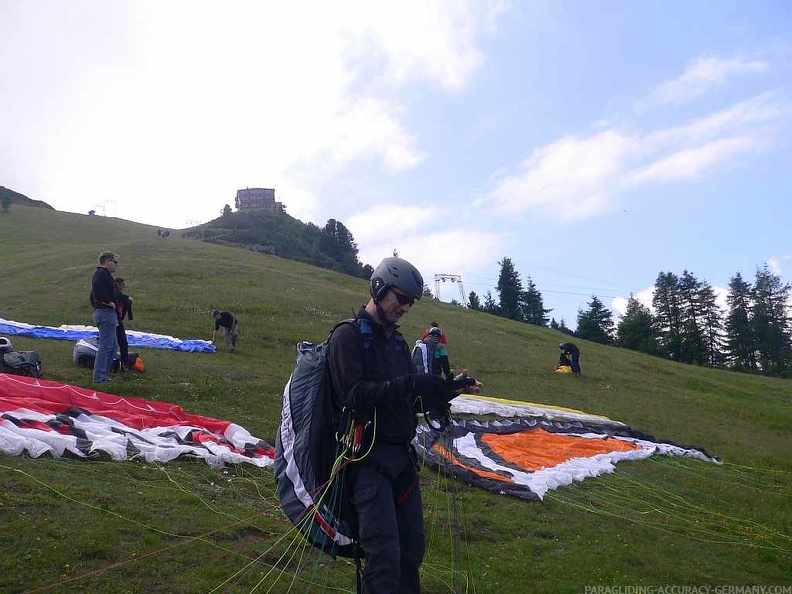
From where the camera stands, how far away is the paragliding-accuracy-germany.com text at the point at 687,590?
20.7ft

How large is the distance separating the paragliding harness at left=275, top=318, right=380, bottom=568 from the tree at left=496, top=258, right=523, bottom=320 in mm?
90391

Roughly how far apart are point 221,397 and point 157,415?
3.01m

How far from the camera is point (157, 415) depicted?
10.6m

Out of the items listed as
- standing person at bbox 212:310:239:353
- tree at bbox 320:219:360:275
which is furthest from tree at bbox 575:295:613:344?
standing person at bbox 212:310:239:353

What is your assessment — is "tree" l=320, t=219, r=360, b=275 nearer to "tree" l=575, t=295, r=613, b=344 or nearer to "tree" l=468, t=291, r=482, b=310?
"tree" l=468, t=291, r=482, b=310

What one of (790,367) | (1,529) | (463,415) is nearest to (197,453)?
(1,529)

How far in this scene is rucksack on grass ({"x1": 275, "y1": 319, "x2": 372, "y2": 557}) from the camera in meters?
4.27

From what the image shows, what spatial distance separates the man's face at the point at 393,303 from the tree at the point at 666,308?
3468 inches

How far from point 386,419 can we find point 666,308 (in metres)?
95.2

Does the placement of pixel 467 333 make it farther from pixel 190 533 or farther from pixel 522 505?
pixel 190 533

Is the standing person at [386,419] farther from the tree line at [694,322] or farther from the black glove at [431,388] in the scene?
the tree line at [694,322]

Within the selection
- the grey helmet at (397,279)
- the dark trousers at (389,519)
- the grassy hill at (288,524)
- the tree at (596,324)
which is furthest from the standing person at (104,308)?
the tree at (596,324)

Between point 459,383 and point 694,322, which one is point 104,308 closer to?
point 459,383

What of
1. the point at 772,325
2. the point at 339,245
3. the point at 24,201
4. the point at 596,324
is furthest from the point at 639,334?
the point at 24,201
